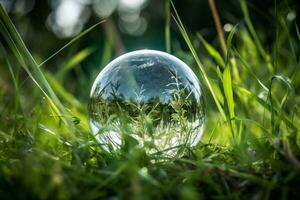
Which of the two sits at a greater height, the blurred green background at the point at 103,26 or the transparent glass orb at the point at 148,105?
the blurred green background at the point at 103,26

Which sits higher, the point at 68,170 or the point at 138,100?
the point at 138,100

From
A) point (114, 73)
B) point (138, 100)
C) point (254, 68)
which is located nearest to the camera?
point (138, 100)

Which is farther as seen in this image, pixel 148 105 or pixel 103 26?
pixel 103 26

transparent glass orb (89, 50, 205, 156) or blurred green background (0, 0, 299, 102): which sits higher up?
blurred green background (0, 0, 299, 102)

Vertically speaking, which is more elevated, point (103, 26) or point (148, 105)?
point (103, 26)

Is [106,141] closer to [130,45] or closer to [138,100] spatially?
[138,100]

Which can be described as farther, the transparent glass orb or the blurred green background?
the blurred green background

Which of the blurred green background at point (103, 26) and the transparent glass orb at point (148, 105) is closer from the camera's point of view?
the transparent glass orb at point (148, 105)

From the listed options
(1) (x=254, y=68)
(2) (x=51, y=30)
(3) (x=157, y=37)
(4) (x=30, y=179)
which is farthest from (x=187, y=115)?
(3) (x=157, y=37)
